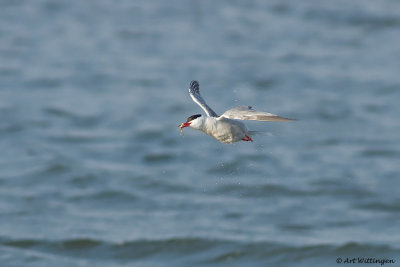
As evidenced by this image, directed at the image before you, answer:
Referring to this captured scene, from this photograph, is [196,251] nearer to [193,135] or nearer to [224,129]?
[193,135]

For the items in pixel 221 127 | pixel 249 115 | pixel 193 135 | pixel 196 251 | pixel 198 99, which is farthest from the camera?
pixel 193 135

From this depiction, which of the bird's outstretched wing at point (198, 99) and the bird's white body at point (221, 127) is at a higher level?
the bird's outstretched wing at point (198, 99)

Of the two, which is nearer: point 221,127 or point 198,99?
point 221,127

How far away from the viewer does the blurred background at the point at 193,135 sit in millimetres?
14688

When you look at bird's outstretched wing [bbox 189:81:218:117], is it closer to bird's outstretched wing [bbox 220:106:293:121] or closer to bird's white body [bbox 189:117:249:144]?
bird's white body [bbox 189:117:249:144]

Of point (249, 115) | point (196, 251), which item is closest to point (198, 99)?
point (249, 115)

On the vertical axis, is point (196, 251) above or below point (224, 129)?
above

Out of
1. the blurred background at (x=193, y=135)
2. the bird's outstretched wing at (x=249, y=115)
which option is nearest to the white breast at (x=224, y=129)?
the bird's outstretched wing at (x=249, y=115)

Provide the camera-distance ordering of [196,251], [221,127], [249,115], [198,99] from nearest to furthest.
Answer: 1. [249,115]
2. [221,127]
3. [198,99]
4. [196,251]

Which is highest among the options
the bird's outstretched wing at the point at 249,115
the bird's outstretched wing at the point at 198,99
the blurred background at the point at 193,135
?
the blurred background at the point at 193,135

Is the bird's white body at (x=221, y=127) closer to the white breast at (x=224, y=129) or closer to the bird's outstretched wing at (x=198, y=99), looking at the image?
the white breast at (x=224, y=129)

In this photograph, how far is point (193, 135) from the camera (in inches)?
781

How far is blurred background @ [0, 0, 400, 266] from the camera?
1469 centimetres

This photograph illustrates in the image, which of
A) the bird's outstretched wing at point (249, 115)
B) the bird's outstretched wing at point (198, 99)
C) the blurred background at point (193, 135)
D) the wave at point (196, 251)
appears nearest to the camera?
the bird's outstretched wing at point (249, 115)
